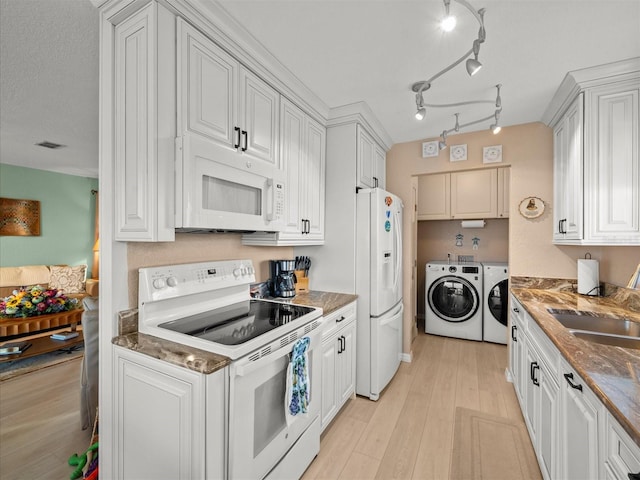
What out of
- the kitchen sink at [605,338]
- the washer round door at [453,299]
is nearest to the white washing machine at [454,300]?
the washer round door at [453,299]

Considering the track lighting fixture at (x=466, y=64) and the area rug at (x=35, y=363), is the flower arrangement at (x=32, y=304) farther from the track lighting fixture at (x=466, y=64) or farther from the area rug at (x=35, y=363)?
the track lighting fixture at (x=466, y=64)

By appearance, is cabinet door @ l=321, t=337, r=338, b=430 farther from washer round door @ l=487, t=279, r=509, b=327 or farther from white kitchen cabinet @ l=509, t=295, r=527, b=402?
washer round door @ l=487, t=279, r=509, b=327

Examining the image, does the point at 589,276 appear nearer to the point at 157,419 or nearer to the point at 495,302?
the point at 495,302

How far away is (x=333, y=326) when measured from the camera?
209cm

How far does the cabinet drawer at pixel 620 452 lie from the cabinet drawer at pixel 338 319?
1313 mm

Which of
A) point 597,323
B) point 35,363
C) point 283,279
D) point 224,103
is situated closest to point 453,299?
point 597,323

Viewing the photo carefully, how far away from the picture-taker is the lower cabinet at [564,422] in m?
0.86

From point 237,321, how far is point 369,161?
1.95 meters

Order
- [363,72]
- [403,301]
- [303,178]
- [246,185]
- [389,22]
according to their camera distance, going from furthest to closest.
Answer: [403,301] < [303,178] < [363,72] < [246,185] < [389,22]

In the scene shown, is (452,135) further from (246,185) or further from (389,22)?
(246,185)

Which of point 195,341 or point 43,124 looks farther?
point 43,124

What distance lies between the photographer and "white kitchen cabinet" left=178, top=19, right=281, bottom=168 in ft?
4.64

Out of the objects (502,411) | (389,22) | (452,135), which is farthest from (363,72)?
(502,411)

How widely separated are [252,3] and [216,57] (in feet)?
1.02
